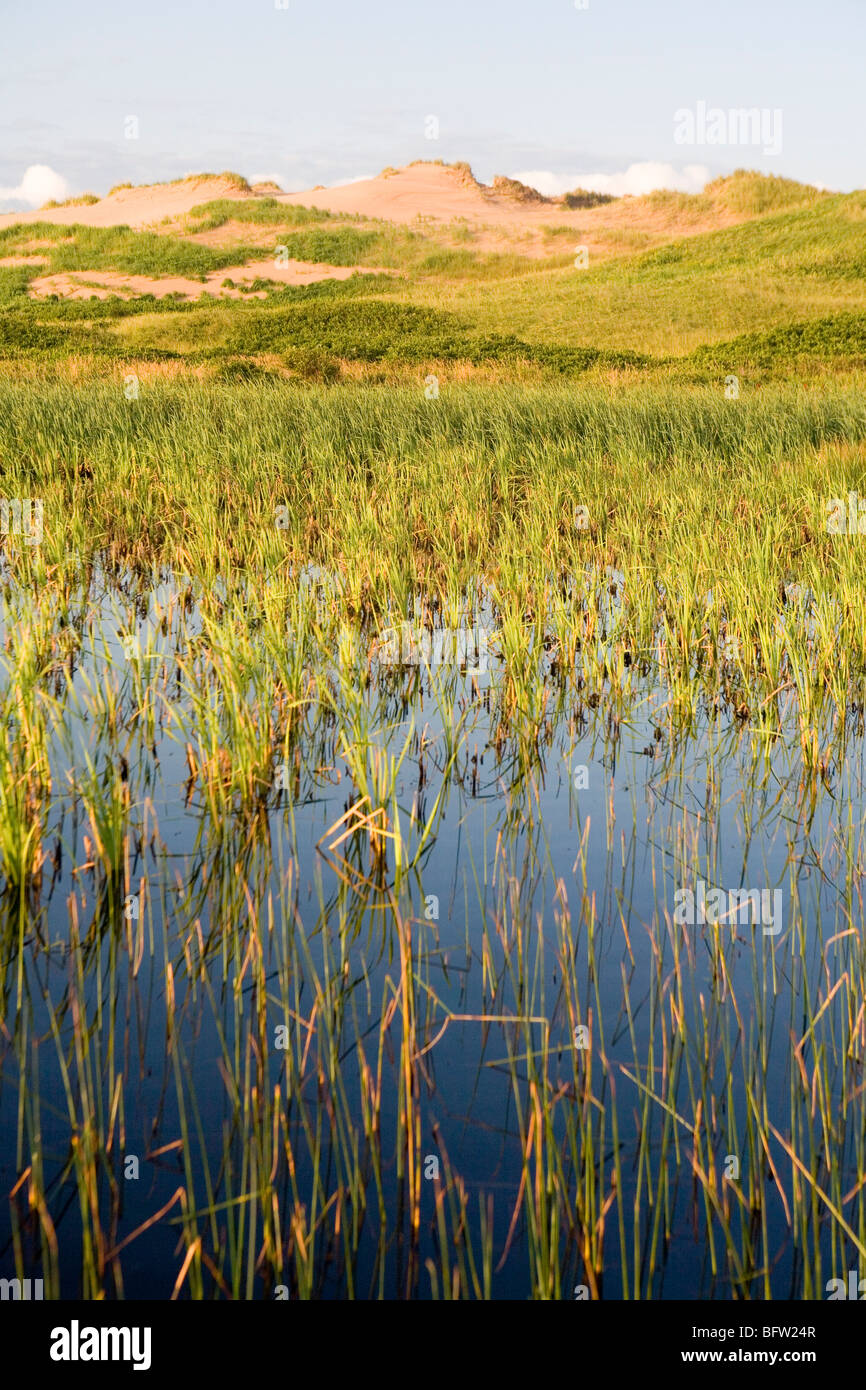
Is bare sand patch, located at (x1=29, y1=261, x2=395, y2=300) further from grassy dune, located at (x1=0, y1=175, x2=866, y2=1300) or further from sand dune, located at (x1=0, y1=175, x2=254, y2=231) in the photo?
Answer: grassy dune, located at (x1=0, y1=175, x2=866, y2=1300)

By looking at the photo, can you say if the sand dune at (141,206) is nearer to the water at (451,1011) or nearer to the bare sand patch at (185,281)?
the bare sand patch at (185,281)

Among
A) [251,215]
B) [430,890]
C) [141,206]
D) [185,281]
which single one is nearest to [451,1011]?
[430,890]

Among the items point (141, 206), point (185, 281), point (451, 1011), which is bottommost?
point (451, 1011)

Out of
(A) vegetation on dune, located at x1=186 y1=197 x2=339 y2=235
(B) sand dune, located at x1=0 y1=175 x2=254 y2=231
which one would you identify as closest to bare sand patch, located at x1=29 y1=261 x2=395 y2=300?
(A) vegetation on dune, located at x1=186 y1=197 x2=339 y2=235

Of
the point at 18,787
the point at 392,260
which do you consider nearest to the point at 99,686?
the point at 18,787

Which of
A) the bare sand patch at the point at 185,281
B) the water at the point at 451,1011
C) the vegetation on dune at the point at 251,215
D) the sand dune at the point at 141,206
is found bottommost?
the water at the point at 451,1011

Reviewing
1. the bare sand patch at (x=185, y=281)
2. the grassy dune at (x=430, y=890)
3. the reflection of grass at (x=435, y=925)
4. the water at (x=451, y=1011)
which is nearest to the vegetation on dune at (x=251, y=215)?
the bare sand patch at (x=185, y=281)

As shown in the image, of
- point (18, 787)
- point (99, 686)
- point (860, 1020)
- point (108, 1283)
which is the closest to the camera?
point (108, 1283)

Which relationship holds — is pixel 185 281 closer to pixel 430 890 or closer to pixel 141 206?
pixel 141 206

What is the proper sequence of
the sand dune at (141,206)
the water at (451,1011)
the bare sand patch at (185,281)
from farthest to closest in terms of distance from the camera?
the sand dune at (141,206)
the bare sand patch at (185,281)
the water at (451,1011)

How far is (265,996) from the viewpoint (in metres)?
2.76
